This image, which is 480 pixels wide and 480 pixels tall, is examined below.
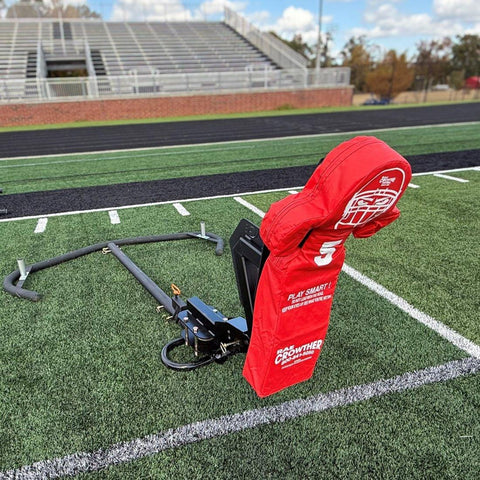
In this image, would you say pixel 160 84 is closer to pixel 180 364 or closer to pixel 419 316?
pixel 419 316

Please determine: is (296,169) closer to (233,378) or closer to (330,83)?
(233,378)

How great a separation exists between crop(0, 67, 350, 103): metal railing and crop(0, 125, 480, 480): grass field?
1864cm

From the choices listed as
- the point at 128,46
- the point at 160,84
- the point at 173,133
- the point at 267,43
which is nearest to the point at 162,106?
the point at 160,84

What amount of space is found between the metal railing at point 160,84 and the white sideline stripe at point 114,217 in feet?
55.8

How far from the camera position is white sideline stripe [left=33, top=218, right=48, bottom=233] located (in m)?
5.38

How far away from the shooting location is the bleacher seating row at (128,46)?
87.6 ft

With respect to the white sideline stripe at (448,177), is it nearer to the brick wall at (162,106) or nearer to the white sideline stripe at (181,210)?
the white sideline stripe at (181,210)

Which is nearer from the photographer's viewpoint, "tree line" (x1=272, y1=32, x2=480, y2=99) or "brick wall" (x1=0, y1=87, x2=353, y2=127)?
"brick wall" (x1=0, y1=87, x2=353, y2=127)

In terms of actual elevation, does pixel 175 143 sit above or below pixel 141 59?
below

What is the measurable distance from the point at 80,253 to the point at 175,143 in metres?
8.82

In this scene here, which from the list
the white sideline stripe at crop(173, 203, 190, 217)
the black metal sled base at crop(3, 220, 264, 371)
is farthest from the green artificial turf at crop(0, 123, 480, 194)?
the black metal sled base at crop(3, 220, 264, 371)

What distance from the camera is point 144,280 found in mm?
3674

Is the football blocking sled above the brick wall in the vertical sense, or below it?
above

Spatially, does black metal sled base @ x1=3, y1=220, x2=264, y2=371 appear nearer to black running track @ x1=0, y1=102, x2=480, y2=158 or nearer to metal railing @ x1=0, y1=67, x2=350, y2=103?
black running track @ x1=0, y1=102, x2=480, y2=158
